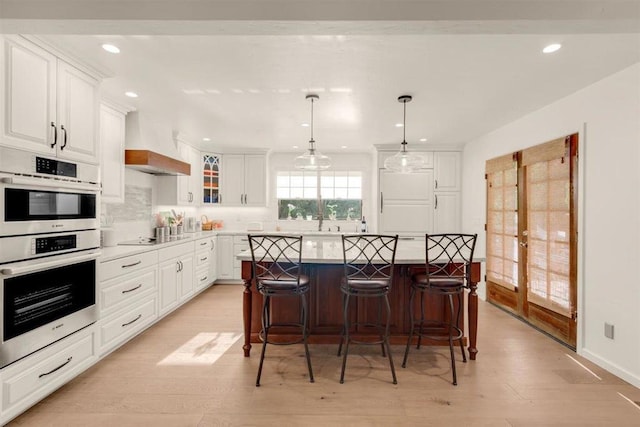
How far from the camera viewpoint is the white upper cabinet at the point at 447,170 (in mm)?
5480

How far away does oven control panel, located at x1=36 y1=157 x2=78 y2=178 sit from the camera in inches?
80.9

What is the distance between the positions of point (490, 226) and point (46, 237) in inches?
192

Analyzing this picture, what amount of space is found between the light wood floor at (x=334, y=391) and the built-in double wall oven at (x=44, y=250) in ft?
1.79

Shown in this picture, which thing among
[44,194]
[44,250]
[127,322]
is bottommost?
[127,322]

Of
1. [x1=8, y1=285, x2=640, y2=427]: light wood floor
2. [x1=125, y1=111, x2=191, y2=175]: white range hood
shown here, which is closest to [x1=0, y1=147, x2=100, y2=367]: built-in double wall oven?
[x1=8, y1=285, x2=640, y2=427]: light wood floor

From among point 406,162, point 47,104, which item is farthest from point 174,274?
point 406,162

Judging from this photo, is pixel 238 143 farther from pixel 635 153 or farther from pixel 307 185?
pixel 635 153

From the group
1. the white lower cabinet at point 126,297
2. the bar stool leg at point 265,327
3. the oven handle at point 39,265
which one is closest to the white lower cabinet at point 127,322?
the white lower cabinet at point 126,297

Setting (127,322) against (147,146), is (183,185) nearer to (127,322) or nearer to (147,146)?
(147,146)

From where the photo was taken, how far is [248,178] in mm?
5930

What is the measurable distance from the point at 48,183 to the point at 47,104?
53 centimetres

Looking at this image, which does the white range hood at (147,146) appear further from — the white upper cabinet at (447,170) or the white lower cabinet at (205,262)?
the white upper cabinet at (447,170)

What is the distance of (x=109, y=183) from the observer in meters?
3.31

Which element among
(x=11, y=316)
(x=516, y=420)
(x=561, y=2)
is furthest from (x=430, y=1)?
(x=11, y=316)
